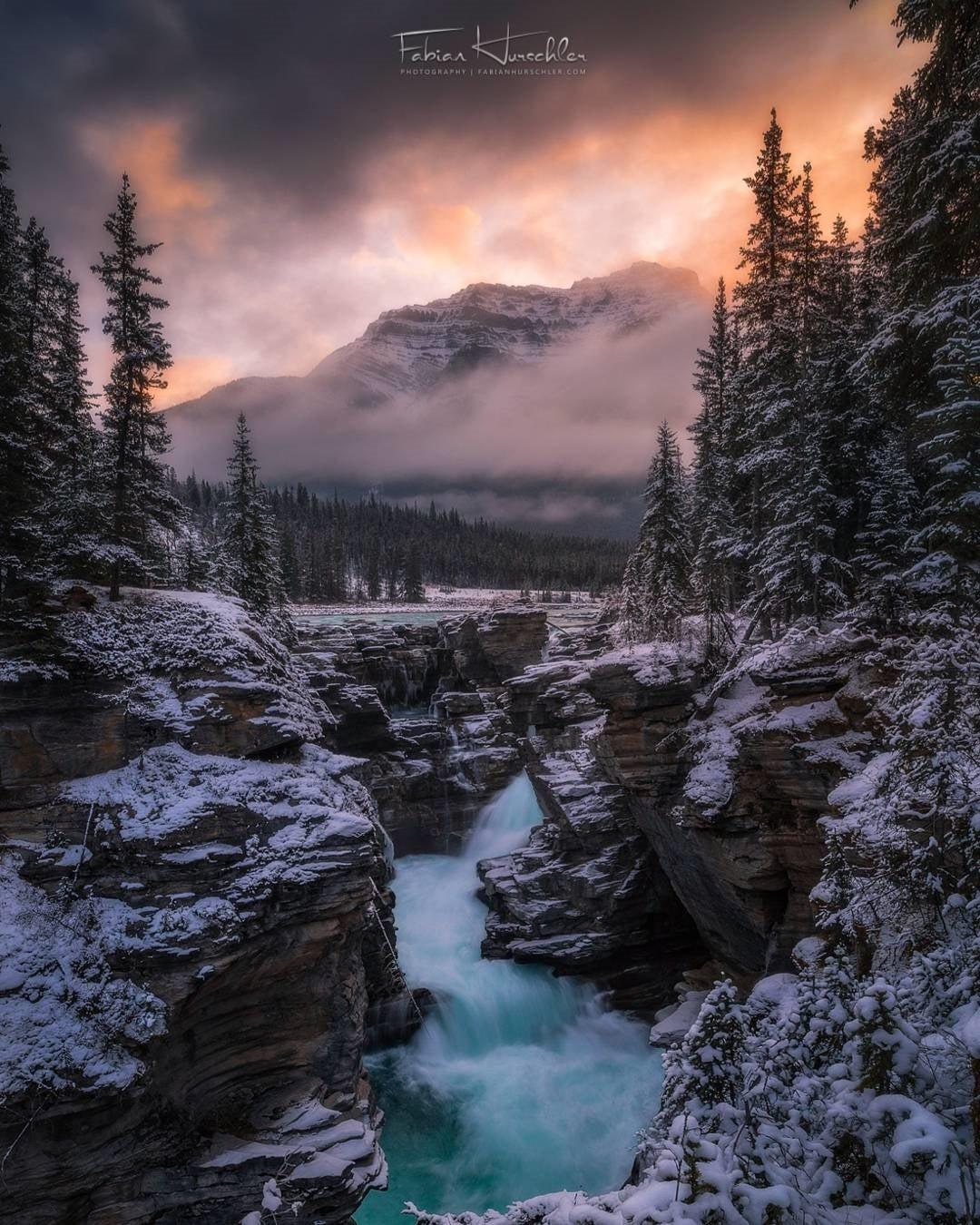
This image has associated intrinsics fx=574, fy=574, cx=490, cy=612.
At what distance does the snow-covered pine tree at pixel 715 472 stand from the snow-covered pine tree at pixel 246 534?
22580mm

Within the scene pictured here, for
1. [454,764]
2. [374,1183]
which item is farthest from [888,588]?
[454,764]

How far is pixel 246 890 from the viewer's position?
12.5 meters

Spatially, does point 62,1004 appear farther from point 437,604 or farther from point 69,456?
point 437,604

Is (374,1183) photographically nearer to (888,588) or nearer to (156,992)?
(156,992)

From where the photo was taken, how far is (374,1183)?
12094 mm

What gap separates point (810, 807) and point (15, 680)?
2055cm

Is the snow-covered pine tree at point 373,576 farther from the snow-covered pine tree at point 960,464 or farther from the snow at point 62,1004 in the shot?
the snow-covered pine tree at point 960,464

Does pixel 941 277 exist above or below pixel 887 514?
above

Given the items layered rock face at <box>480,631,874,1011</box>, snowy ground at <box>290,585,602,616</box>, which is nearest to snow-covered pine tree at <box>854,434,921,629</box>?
layered rock face at <box>480,631,874,1011</box>

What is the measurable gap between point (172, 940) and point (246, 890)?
60.9 inches

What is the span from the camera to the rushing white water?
1619 cm

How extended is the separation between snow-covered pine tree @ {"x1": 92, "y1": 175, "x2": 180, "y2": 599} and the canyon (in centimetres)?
229

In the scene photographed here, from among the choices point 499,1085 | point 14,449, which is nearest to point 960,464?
point 14,449

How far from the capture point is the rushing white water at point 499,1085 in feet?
53.1
